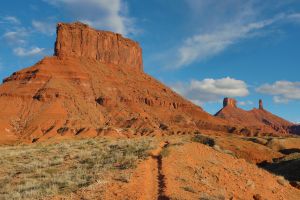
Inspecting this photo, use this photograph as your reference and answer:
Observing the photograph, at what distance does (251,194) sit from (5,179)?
37.2ft

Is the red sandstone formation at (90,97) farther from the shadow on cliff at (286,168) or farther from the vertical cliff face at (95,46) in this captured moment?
the shadow on cliff at (286,168)

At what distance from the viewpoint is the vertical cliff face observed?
13250 centimetres

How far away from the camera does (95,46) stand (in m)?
139

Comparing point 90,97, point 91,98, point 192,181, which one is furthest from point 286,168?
point 90,97

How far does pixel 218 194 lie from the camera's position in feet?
40.3

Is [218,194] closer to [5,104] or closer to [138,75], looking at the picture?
[5,104]

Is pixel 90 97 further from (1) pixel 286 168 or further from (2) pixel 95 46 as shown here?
(1) pixel 286 168

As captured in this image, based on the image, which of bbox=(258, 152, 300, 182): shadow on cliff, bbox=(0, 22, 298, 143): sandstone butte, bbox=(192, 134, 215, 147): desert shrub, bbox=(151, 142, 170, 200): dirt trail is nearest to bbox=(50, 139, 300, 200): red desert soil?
bbox=(151, 142, 170, 200): dirt trail

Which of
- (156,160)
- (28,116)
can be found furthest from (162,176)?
(28,116)

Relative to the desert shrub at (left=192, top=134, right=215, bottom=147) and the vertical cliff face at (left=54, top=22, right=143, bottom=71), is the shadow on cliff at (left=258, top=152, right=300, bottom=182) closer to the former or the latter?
the desert shrub at (left=192, top=134, right=215, bottom=147)

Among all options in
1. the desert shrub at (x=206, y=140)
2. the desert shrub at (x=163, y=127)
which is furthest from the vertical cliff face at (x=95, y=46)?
the desert shrub at (x=206, y=140)

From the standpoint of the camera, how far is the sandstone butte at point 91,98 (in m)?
91.0

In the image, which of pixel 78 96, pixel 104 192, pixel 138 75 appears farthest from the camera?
pixel 138 75

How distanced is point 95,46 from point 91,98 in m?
32.9
